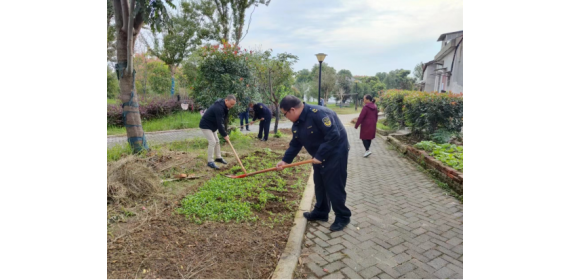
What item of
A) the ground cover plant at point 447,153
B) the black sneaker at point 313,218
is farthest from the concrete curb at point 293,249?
the ground cover plant at point 447,153

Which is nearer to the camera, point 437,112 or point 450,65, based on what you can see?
point 437,112

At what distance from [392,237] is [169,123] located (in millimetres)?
11453

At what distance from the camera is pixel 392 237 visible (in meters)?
3.18

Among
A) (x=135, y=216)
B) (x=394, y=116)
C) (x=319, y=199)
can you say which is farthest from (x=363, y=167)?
(x=394, y=116)

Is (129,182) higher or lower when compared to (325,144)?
lower

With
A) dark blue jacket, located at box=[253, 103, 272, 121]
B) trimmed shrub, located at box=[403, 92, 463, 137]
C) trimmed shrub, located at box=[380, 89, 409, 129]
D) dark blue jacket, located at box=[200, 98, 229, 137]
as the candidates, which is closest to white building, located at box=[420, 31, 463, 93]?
trimmed shrub, located at box=[380, 89, 409, 129]

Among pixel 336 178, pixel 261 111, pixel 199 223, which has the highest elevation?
pixel 261 111

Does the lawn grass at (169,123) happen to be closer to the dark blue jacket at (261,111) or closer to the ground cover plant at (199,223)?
the dark blue jacket at (261,111)

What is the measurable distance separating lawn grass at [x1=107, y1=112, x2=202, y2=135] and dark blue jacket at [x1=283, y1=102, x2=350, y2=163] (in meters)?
9.18

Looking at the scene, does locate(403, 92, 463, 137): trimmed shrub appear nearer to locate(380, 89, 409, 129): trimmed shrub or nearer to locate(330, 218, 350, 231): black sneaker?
locate(380, 89, 409, 129): trimmed shrub

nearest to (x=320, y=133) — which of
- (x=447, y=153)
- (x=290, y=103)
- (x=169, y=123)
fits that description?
(x=290, y=103)

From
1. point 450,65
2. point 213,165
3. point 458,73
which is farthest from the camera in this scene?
point 450,65

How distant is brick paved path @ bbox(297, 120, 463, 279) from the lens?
260 cm

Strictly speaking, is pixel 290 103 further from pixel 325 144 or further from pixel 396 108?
pixel 396 108
